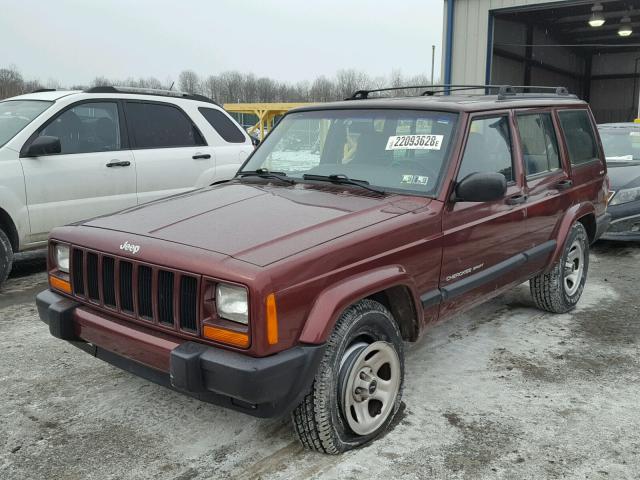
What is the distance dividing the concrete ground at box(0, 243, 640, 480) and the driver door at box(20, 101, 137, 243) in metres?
1.39

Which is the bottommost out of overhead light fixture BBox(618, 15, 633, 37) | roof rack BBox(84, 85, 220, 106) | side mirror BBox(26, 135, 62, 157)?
side mirror BBox(26, 135, 62, 157)

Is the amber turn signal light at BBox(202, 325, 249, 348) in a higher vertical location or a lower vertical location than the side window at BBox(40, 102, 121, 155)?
lower

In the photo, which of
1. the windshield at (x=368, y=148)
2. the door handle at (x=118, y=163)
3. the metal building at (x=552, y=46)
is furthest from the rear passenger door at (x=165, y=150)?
the metal building at (x=552, y=46)

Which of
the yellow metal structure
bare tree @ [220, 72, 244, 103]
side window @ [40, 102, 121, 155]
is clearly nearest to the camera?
side window @ [40, 102, 121, 155]

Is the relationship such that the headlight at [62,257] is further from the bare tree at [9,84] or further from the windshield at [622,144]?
the bare tree at [9,84]

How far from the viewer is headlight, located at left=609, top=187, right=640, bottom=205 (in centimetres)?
757

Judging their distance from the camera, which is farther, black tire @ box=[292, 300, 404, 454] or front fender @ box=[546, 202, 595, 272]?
front fender @ box=[546, 202, 595, 272]

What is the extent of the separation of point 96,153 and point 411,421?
14.3 ft

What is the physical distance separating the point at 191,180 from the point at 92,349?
3877 mm

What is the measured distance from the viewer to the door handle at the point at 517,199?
4.08m

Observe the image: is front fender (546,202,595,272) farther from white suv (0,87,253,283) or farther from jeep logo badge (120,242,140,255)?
white suv (0,87,253,283)

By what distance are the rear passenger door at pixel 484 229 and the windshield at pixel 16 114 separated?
14.0 ft

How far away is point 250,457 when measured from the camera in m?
3.02

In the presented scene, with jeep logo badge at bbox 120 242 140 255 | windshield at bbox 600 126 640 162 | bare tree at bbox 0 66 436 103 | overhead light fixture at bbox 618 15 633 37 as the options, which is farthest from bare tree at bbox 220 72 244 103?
jeep logo badge at bbox 120 242 140 255
